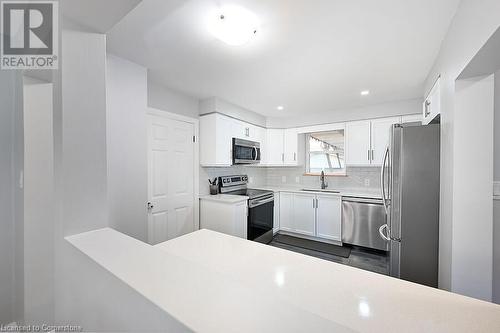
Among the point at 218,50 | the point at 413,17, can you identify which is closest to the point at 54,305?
the point at 218,50

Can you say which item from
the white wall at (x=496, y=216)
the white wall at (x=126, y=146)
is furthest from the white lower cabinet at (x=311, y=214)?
the white wall at (x=126, y=146)

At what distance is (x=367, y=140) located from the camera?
3.38 meters

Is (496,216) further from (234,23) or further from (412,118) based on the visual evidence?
(412,118)

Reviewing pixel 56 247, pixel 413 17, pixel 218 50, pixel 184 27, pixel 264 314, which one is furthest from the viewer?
pixel 218 50

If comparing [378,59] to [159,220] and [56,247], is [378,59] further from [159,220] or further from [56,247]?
[159,220]

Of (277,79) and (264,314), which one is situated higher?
(277,79)

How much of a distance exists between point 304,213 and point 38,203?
11.2 ft

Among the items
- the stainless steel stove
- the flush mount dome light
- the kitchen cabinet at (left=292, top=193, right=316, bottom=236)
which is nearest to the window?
the kitchen cabinet at (left=292, top=193, right=316, bottom=236)

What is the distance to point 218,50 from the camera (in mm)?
1771

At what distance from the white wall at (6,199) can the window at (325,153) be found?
4163 mm

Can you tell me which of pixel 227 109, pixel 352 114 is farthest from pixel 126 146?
pixel 352 114

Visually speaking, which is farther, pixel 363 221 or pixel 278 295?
pixel 363 221

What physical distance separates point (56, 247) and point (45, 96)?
0.85 metres

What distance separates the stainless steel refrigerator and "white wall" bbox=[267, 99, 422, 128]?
5.74 ft
